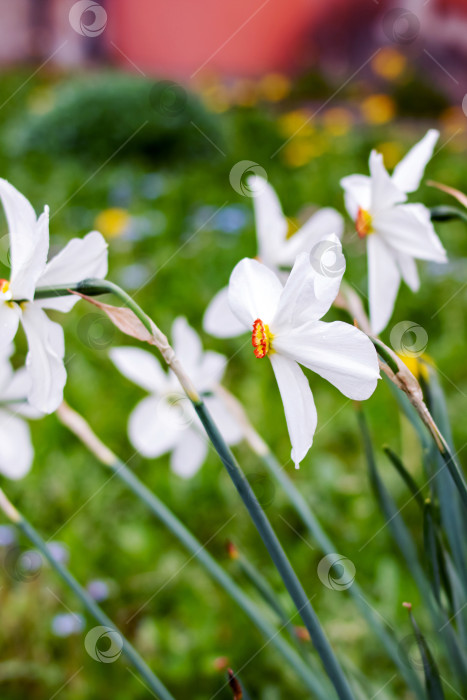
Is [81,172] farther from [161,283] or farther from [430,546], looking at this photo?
[430,546]

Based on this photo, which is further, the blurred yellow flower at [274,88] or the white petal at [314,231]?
the blurred yellow flower at [274,88]

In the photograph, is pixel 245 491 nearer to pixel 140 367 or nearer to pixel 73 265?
pixel 73 265

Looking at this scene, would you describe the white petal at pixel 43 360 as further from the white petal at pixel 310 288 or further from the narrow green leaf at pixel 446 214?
the narrow green leaf at pixel 446 214

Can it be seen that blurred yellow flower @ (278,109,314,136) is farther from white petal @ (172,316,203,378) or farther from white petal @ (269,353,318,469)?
white petal @ (269,353,318,469)

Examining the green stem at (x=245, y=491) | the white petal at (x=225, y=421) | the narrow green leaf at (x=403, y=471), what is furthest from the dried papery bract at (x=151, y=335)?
the white petal at (x=225, y=421)

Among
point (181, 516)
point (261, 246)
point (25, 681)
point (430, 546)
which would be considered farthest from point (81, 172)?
point (430, 546)

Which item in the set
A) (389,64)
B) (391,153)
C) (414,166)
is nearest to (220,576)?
(414,166)
